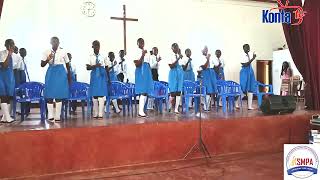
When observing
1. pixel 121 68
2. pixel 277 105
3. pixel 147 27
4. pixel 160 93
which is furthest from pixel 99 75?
pixel 147 27

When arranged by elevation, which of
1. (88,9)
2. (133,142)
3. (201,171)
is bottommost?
(201,171)

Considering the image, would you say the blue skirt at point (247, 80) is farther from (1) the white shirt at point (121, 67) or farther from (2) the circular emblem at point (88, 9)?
(2) the circular emblem at point (88, 9)

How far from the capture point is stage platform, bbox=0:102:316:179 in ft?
13.6

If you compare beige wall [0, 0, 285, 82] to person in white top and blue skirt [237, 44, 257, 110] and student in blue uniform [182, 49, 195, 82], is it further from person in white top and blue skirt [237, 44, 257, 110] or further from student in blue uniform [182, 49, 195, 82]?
person in white top and blue skirt [237, 44, 257, 110]

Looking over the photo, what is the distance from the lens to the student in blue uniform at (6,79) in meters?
5.17

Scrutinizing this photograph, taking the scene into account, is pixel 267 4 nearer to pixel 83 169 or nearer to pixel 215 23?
pixel 215 23

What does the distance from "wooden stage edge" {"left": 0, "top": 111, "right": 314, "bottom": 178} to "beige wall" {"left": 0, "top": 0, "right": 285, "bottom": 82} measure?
457 cm

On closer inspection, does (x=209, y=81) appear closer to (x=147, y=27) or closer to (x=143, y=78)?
(x=143, y=78)

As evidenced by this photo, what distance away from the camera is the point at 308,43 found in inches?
250

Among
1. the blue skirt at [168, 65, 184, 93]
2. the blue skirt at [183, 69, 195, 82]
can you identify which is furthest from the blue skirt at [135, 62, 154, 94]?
the blue skirt at [183, 69, 195, 82]

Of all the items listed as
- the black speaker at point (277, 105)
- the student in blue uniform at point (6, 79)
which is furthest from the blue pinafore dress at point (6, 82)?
the black speaker at point (277, 105)

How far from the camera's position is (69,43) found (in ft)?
28.9

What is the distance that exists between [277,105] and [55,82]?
3494 millimetres

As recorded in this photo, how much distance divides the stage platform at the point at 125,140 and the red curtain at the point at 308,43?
0.90 meters
